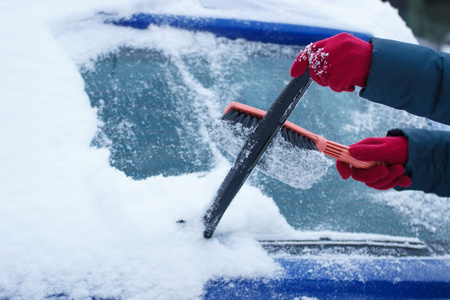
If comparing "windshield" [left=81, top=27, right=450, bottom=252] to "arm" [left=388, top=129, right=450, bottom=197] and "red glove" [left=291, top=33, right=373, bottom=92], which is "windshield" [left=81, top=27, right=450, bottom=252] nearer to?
"arm" [left=388, top=129, right=450, bottom=197]

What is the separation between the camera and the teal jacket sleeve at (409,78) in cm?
97

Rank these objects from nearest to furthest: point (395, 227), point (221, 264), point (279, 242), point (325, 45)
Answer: point (325, 45)
point (221, 264)
point (279, 242)
point (395, 227)

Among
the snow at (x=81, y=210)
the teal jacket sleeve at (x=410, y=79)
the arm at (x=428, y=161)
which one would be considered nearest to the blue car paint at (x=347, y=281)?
the snow at (x=81, y=210)

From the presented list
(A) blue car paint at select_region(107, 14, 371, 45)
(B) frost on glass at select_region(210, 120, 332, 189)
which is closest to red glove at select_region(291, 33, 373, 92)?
(B) frost on glass at select_region(210, 120, 332, 189)

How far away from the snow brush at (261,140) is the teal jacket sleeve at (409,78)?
20 centimetres

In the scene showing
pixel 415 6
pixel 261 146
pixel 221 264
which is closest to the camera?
pixel 261 146

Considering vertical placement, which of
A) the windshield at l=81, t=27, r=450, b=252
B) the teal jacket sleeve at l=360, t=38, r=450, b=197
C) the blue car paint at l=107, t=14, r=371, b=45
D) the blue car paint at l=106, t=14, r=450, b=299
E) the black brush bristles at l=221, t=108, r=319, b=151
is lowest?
the blue car paint at l=106, t=14, r=450, b=299

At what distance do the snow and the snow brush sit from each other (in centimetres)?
14

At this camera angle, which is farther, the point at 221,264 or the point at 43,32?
the point at 43,32

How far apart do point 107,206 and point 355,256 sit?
953 millimetres

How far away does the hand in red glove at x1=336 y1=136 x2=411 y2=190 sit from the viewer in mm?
1251

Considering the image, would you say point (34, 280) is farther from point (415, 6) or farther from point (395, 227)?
point (415, 6)

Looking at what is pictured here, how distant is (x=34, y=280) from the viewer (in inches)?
41.1

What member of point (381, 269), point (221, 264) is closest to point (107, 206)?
point (221, 264)
